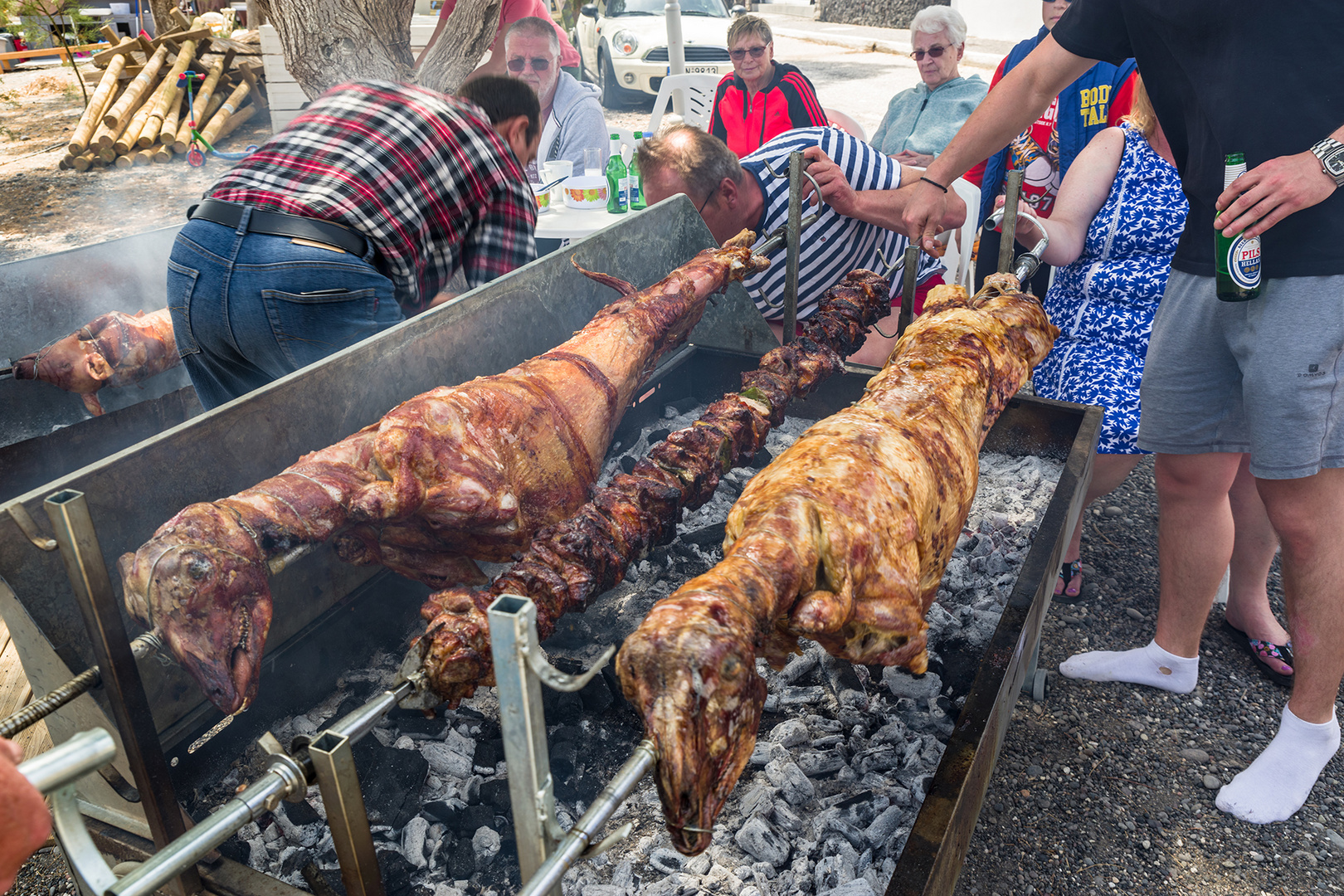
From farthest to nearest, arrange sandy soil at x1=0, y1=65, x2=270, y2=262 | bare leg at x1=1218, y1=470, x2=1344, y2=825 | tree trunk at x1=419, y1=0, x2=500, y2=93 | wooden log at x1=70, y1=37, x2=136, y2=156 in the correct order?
1. wooden log at x1=70, y1=37, x2=136, y2=156
2. sandy soil at x1=0, y1=65, x2=270, y2=262
3. tree trunk at x1=419, y1=0, x2=500, y2=93
4. bare leg at x1=1218, y1=470, x2=1344, y2=825

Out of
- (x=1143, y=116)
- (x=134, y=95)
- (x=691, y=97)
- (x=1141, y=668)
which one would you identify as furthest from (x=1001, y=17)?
(x=1141, y=668)

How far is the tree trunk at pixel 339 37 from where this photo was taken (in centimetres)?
507

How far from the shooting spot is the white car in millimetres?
12484

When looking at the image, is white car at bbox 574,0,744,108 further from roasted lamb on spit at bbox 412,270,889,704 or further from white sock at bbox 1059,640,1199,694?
white sock at bbox 1059,640,1199,694

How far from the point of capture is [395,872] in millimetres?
1907

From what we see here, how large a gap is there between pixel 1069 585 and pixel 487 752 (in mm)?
2583

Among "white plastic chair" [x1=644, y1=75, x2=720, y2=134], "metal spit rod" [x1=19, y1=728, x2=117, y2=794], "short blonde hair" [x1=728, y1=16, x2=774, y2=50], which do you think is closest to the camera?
"metal spit rod" [x1=19, y1=728, x2=117, y2=794]

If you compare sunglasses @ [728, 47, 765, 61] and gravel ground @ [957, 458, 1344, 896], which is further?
sunglasses @ [728, 47, 765, 61]

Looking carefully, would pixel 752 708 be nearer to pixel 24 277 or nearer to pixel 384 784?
pixel 384 784

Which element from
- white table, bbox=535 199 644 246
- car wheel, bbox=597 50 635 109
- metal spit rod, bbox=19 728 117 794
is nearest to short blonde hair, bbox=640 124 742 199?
white table, bbox=535 199 644 246

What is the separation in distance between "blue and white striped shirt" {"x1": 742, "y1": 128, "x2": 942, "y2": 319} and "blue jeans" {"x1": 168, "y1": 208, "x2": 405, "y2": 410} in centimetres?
176

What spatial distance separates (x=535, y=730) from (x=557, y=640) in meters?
1.64

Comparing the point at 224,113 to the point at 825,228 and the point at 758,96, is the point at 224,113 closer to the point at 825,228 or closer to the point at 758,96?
the point at 758,96

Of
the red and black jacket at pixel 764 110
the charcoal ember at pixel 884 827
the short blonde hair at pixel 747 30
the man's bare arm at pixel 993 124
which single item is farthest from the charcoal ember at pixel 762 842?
the short blonde hair at pixel 747 30
